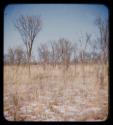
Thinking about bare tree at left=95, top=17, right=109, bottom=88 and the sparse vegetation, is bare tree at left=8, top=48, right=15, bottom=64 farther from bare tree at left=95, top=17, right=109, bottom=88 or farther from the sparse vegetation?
bare tree at left=95, top=17, right=109, bottom=88

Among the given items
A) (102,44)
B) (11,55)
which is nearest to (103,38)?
(102,44)

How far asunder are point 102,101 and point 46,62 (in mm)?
620

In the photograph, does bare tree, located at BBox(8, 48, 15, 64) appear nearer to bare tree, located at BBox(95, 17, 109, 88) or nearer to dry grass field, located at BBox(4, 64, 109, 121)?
dry grass field, located at BBox(4, 64, 109, 121)

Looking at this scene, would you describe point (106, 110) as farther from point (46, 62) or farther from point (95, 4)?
point (95, 4)

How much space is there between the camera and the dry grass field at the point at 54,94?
231 centimetres

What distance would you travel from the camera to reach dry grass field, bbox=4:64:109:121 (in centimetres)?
231

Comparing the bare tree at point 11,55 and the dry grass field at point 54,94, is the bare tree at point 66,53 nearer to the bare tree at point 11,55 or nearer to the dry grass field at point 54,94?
the dry grass field at point 54,94

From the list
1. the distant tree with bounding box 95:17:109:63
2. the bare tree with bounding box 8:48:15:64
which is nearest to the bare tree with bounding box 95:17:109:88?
the distant tree with bounding box 95:17:109:63

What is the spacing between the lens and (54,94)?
2.34 meters

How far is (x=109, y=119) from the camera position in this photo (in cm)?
228

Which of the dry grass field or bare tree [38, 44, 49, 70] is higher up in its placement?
bare tree [38, 44, 49, 70]

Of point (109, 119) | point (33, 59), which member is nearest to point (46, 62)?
point (33, 59)

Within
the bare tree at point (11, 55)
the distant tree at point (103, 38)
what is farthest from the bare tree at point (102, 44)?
the bare tree at point (11, 55)

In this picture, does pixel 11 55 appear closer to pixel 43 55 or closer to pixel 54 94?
pixel 43 55
